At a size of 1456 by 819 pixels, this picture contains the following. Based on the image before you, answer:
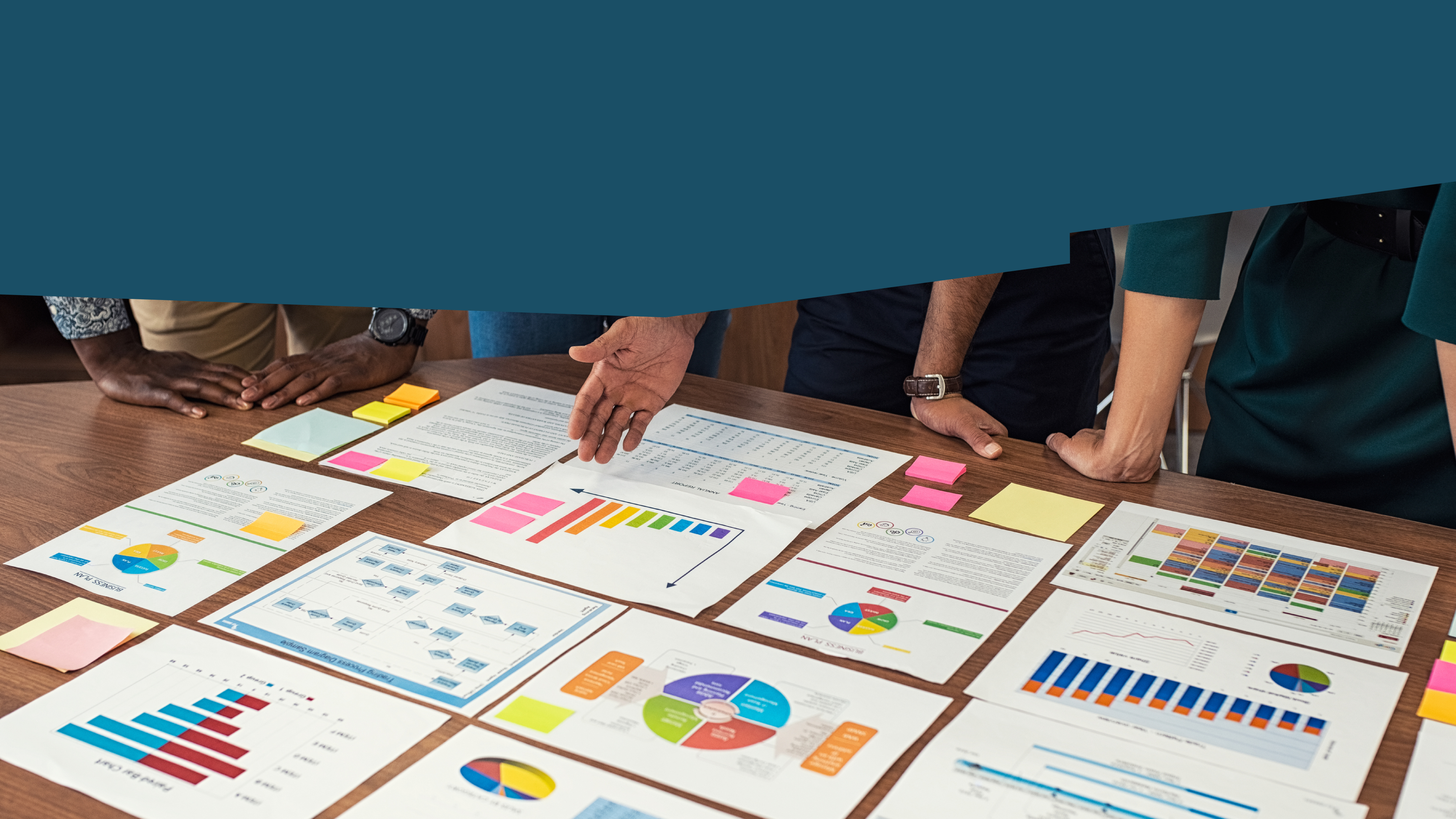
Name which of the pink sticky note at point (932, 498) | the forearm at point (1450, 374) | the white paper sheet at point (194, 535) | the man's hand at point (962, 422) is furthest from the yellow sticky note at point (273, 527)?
the forearm at point (1450, 374)

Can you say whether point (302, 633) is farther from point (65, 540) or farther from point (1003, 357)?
point (1003, 357)

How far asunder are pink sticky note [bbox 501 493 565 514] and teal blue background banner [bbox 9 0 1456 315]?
1.02 meters

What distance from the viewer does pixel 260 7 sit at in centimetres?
22

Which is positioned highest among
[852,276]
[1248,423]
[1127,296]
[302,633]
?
[852,276]

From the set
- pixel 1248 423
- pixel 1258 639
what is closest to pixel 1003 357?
pixel 1248 423

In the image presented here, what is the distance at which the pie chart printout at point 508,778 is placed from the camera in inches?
32.7

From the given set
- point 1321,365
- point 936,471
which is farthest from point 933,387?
point 1321,365

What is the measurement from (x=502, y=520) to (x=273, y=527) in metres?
0.24

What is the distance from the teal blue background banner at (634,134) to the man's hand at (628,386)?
1065 millimetres

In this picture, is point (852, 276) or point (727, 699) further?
point (727, 699)

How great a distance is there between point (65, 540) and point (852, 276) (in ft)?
3.91

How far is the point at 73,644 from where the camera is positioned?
1.02 metres

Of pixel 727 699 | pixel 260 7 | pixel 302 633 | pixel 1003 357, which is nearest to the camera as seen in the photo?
pixel 260 7

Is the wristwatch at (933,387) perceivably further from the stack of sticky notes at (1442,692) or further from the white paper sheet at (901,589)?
the stack of sticky notes at (1442,692)
